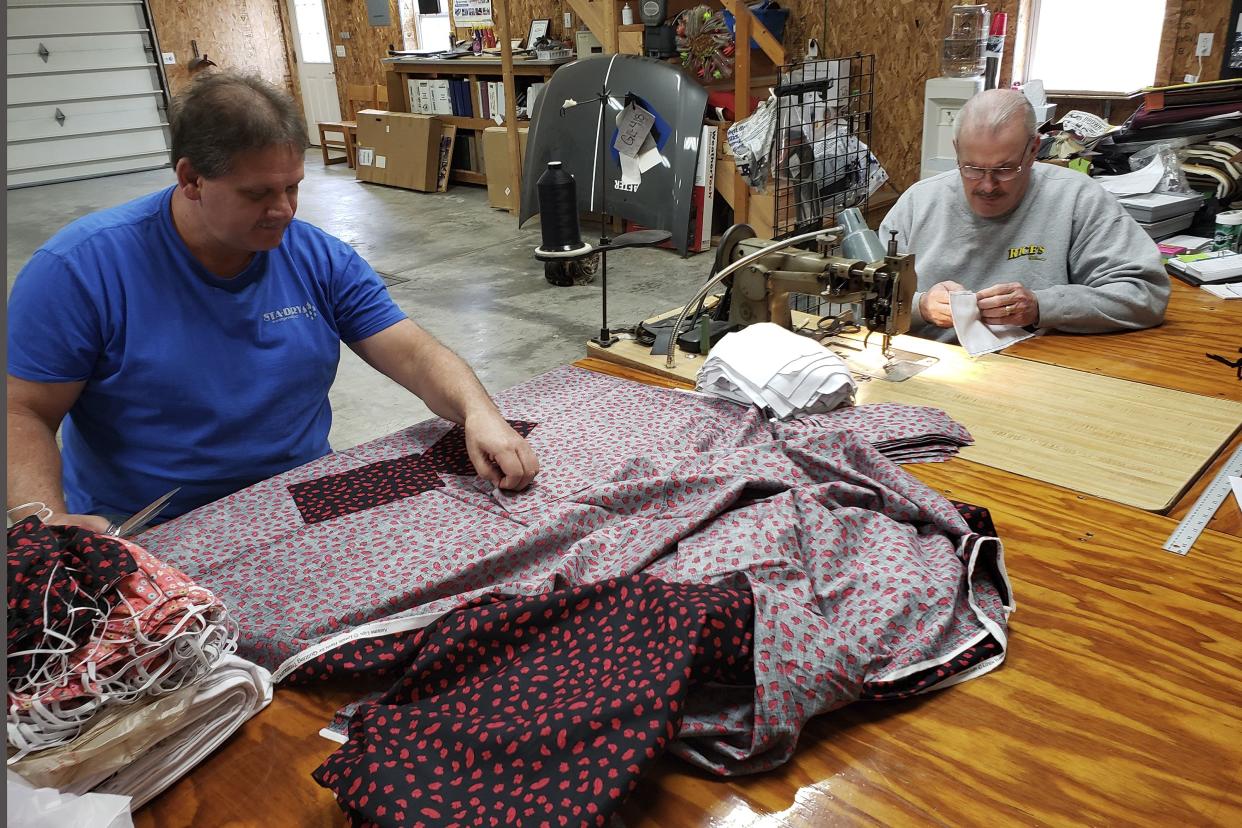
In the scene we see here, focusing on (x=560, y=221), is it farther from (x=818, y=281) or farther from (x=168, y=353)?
(x=168, y=353)

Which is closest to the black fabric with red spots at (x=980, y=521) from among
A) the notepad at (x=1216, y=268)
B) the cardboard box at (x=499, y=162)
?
the notepad at (x=1216, y=268)

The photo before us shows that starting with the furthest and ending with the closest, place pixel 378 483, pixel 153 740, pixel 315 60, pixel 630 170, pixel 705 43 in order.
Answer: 1. pixel 315 60
2. pixel 630 170
3. pixel 705 43
4. pixel 378 483
5. pixel 153 740

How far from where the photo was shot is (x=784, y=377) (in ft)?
5.26

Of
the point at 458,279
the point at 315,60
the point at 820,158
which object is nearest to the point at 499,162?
the point at 458,279

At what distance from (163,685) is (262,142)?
0.92m

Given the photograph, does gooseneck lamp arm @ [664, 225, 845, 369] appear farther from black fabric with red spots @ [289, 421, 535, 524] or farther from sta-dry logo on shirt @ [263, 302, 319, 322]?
sta-dry logo on shirt @ [263, 302, 319, 322]

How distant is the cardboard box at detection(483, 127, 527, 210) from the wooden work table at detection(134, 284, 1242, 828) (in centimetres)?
596

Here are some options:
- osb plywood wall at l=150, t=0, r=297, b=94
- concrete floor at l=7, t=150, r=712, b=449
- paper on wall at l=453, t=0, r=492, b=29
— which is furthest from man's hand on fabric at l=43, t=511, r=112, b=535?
osb plywood wall at l=150, t=0, r=297, b=94

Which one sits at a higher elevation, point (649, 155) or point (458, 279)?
point (649, 155)

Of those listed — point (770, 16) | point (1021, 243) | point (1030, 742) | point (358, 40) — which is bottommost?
point (1030, 742)

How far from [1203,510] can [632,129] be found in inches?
184

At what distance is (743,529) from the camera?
3.69 feet

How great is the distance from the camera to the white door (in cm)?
1008

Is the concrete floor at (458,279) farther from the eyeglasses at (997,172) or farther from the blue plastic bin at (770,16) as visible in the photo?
the eyeglasses at (997,172)
